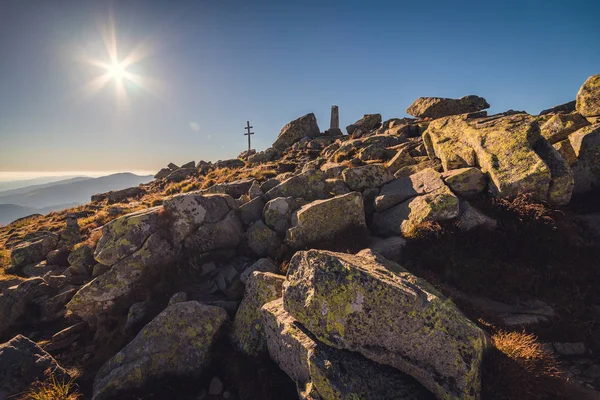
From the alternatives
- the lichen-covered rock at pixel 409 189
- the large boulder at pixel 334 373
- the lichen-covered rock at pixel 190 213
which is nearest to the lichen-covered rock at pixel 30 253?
the lichen-covered rock at pixel 190 213

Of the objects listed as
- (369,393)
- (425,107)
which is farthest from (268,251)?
(425,107)

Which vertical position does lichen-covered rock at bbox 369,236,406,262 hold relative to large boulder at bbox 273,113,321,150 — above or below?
below

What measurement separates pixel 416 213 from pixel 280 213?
6.37 m

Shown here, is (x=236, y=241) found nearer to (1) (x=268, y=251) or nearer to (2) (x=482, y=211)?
(1) (x=268, y=251)

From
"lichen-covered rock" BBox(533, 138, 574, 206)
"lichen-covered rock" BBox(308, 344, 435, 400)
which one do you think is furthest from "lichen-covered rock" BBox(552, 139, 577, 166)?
"lichen-covered rock" BBox(308, 344, 435, 400)

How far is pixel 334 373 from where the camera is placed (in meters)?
5.64

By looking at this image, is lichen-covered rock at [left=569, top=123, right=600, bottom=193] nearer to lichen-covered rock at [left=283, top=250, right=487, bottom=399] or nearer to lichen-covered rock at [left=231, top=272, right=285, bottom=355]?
lichen-covered rock at [left=283, top=250, right=487, bottom=399]

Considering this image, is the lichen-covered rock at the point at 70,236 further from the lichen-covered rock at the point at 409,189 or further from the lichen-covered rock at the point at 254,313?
the lichen-covered rock at the point at 409,189

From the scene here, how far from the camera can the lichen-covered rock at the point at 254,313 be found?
7676 millimetres

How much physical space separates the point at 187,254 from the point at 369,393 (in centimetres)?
898

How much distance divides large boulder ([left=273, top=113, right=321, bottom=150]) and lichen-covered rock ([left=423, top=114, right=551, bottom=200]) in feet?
98.1

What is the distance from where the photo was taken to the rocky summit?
5.82 metres

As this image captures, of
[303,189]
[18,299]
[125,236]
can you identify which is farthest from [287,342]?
[18,299]

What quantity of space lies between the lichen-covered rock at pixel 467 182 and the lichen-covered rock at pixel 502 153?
40 cm
